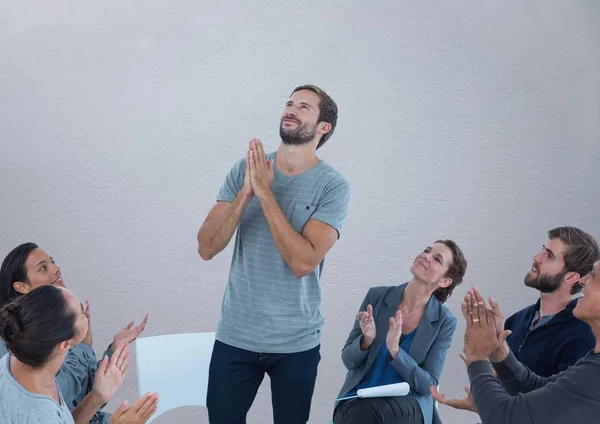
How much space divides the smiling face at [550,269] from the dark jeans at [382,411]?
63 cm

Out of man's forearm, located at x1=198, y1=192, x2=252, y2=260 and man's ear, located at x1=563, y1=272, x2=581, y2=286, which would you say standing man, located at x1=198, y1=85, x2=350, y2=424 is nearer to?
man's forearm, located at x1=198, y1=192, x2=252, y2=260

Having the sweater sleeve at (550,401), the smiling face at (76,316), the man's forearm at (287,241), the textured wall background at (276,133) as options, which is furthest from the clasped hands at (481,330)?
the textured wall background at (276,133)

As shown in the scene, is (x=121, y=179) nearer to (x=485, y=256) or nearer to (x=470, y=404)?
(x=485, y=256)

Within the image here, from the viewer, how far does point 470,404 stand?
8.06 feet

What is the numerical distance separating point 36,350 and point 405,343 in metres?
1.49

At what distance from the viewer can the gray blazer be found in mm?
2908

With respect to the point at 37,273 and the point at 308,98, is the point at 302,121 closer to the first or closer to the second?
the point at 308,98

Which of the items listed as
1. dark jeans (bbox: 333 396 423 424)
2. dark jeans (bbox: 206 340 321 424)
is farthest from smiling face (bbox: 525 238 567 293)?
dark jeans (bbox: 206 340 321 424)

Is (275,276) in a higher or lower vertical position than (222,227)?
lower

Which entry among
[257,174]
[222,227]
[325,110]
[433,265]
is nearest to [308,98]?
[325,110]

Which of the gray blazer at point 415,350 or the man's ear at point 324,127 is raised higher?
the man's ear at point 324,127

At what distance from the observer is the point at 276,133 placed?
161 inches

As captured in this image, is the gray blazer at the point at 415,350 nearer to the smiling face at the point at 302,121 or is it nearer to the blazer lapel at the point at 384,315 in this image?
the blazer lapel at the point at 384,315

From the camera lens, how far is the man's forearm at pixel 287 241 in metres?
2.46
